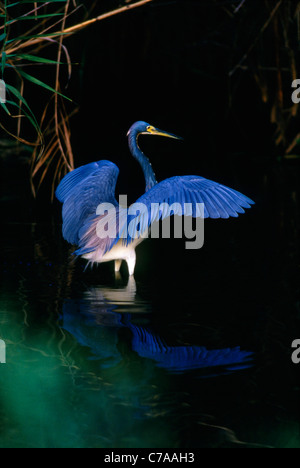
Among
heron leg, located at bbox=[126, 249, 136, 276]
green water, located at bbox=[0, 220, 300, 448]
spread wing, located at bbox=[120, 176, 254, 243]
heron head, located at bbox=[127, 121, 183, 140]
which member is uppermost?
heron head, located at bbox=[127, 121, 183, 140]

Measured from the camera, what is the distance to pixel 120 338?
3.81 meters

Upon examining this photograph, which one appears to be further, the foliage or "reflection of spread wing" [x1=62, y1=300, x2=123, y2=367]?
the foliage

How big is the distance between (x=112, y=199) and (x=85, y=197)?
17 cm

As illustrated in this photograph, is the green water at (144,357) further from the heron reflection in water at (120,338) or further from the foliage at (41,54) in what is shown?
the foliage at (41,54)

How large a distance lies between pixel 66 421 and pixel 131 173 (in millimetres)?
6985

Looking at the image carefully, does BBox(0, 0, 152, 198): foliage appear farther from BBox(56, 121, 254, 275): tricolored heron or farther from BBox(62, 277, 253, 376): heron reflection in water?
BBox(62, 277, 253, 376): heron reflection in water

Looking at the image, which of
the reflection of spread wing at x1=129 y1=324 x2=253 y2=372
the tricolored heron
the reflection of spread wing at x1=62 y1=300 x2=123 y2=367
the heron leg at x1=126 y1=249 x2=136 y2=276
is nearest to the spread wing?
the tricolored heron

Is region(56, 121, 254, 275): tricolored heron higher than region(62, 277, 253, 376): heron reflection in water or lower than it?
higher

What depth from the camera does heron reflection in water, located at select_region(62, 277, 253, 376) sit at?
11.2ft

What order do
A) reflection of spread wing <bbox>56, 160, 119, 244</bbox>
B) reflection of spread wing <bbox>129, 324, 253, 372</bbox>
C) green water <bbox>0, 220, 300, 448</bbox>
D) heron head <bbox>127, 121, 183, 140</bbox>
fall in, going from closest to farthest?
1. green water <bbox>0, 220, 300, 448</bbox>
2. reflection of spread wing <bbox>129, 324, 253, 372</bbox>
3. reflection of spread wing <bbox>56, 160, 119, 244</bbox>
4. heron head <bbox>127, 121, 183, 140</bbox>

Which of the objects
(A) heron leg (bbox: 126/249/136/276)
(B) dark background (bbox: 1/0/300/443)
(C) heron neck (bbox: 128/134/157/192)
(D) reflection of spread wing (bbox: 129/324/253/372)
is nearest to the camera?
(D) reflection of spread wing (bbox: 129/324/253/372)

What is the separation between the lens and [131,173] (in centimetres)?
977

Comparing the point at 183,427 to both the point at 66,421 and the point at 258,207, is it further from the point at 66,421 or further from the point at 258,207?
the point at 258,207

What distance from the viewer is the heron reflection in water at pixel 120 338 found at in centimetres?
342
